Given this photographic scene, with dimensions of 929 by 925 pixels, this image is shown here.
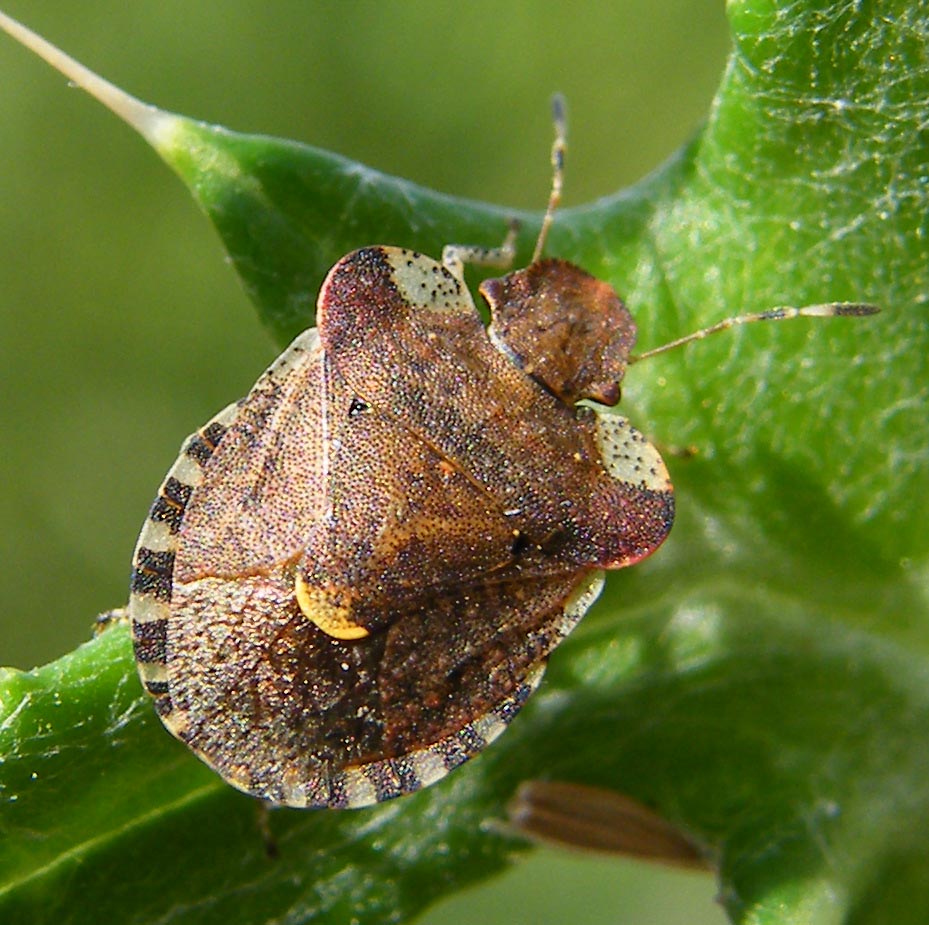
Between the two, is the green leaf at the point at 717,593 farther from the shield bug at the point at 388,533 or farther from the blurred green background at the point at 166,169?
the blurred green background at the point at 166,169

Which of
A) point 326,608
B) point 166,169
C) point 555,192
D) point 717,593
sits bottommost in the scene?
point 717,593

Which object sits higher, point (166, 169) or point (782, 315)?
point (166, 169)

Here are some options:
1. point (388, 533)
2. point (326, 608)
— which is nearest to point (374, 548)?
point (388, 533)

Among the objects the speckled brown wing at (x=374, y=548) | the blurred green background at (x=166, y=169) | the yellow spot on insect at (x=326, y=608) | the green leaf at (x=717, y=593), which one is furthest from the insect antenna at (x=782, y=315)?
the blurred green background at (x=166, y=169)

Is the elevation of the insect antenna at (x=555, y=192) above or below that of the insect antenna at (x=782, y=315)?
above

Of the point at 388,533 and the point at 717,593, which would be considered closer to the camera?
the point at 388,533

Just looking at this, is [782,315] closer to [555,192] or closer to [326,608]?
[555,192]
